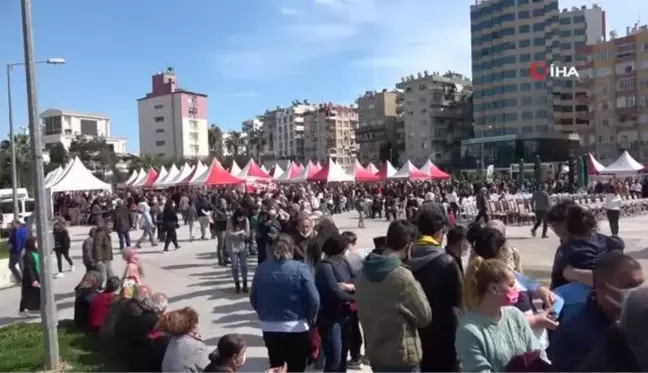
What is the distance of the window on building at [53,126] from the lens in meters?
120

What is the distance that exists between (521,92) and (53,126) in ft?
293

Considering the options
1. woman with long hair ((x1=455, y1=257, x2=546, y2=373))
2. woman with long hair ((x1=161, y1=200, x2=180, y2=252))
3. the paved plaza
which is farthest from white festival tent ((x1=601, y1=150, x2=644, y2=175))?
woman with long hair ((x1=455, y1=257, x2=546, y2=373))

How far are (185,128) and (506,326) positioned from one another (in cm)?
13565

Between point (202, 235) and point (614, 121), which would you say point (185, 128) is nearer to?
point (614, 121)

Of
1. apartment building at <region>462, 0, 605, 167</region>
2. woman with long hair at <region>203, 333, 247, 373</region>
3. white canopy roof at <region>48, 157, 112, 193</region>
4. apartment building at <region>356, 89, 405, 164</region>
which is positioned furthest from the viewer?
apartment building at <region>356, 89, 405, 164</region>

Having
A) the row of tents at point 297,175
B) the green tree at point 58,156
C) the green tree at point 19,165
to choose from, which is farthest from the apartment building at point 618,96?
the green tree at point 58,156

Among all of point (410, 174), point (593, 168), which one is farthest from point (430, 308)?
point (593, 168)

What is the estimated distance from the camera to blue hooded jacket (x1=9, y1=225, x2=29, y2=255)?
13500mm

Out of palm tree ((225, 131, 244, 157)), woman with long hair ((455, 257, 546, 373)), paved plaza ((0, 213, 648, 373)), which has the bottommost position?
paved plaza ((0, 213, 648, 373))

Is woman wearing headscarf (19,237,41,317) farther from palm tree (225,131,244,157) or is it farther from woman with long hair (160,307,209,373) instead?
palm tree (225,131,244,157)

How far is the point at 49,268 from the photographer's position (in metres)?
7.59

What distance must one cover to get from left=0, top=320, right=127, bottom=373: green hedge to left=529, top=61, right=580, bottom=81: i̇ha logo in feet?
326

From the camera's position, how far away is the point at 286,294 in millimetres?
5223

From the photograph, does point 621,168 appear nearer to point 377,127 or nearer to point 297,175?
point 297,175
